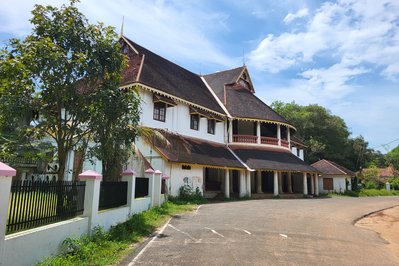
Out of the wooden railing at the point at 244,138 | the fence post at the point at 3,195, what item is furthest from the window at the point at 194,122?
the fence post at the point at 3,195

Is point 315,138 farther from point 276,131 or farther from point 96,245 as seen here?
point 96,245

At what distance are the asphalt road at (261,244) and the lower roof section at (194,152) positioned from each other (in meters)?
5.99

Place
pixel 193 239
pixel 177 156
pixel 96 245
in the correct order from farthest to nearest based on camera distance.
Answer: pixel 177 156 < pixel 193 239 < pixel 96 245

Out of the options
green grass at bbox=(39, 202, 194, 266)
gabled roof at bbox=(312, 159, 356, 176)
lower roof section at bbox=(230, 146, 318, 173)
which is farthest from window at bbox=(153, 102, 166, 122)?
gabled roof at bbox=(312, 159, 356, 176)

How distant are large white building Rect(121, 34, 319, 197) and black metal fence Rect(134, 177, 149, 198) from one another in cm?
291

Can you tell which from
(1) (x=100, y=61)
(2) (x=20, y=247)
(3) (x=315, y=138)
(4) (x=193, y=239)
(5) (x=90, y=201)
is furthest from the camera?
(3) (x=315, y=138)

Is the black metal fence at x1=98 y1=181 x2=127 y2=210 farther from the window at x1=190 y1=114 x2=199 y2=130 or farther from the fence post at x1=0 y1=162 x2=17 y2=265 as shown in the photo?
the window at x1=190 y1=114 x2=199 y2=130

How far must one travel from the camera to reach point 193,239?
845cm

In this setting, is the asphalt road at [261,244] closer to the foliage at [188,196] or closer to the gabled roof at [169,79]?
the foliage at [188,196]

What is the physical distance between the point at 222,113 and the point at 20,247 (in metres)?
20.5

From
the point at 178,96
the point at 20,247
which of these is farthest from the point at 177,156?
the point at 20,247

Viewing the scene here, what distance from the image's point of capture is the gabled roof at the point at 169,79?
63.8 feet

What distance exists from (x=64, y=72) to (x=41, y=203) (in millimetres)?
4381

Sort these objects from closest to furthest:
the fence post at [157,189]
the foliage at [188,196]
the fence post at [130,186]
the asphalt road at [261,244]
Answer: the asphalt road at [261,244]
the fence post at [130,186]
the fence post at [157,189]
the foliage at [188,196]
